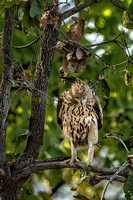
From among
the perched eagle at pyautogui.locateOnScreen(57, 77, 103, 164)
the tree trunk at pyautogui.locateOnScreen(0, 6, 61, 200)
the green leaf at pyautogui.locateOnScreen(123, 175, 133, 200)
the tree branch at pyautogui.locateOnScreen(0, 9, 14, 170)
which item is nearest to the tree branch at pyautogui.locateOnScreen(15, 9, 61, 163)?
the tree trunk at pyautogui.locateOnScreen(0, 6, 61, 200)

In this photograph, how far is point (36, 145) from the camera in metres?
3.05

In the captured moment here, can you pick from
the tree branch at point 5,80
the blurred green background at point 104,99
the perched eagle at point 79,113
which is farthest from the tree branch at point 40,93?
the blurred green background at point 104,99

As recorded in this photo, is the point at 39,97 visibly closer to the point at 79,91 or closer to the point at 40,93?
the point at 40,93

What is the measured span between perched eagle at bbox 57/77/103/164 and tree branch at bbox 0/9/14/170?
817mm

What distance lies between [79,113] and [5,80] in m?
1.05

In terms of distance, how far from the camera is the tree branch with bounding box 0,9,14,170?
9.50 feet

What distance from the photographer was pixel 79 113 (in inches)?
153

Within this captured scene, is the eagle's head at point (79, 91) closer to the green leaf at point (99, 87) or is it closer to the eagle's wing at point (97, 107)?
the eagle's wing at point (97, 107)

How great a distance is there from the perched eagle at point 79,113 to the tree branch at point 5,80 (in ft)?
2.68

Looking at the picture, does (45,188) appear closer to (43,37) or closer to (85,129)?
(85,129)

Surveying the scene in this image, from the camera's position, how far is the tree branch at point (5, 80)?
289 centimetres

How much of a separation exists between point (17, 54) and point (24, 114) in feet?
2.19

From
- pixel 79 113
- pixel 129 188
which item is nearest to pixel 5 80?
pixel 79 113

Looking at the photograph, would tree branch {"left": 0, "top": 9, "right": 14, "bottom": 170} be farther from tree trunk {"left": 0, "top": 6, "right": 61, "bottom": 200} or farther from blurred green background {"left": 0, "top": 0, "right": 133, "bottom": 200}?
blurred green background {"left": 0, "top": 0, "right": 133, "bottom": 200}
